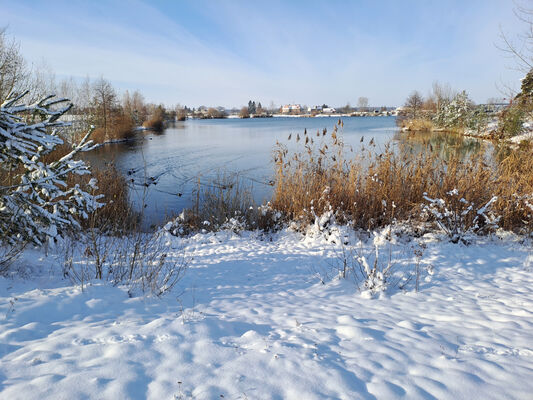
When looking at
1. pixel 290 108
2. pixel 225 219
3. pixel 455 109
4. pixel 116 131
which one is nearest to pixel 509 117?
pixel 225 219

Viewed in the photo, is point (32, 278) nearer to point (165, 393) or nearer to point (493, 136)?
point (165, 393)

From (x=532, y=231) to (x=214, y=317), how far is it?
5.62 m

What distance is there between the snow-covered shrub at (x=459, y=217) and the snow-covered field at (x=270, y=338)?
84 centimetres

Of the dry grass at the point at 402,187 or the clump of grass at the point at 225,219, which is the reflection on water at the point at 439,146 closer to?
the dry grass at the point at 402,187

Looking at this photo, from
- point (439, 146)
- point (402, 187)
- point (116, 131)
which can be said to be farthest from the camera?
point (116, 131)

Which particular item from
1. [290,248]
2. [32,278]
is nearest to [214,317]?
[32,278]

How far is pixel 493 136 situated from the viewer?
260 inches

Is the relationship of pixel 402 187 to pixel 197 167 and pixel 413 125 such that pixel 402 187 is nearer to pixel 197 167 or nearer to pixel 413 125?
pixel 413 125

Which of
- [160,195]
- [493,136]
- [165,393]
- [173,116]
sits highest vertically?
[173,116]

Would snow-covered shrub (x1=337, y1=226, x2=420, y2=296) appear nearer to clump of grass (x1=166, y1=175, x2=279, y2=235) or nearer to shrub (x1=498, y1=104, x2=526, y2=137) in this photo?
clump of grass (x1=166, y1=175, x2=279, y2=235)

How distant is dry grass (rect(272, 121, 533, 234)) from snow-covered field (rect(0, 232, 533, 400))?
4.97 ft

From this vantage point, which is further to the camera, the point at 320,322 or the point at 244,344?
the point at 320,322

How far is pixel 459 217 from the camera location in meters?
5.29

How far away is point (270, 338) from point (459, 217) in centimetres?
454
